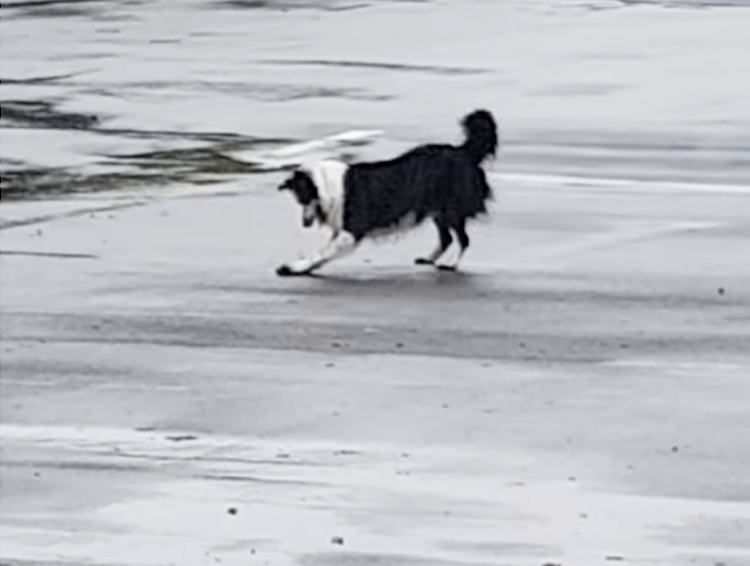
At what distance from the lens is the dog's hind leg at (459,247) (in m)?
14.8

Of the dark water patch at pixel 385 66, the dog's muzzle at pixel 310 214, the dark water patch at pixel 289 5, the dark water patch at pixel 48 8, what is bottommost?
the dog's muzzle at pixel 310 214

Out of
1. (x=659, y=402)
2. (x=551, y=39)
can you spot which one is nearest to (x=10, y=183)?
(x=659, y=402)

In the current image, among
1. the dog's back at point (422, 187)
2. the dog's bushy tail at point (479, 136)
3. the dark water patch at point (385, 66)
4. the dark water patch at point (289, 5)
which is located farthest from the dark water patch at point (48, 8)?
the dog's bushy tail at point (479, 136)

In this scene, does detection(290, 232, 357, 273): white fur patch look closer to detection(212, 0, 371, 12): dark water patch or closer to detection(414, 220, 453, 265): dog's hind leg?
detection(414, 220, 453, 265): dog's hind leg

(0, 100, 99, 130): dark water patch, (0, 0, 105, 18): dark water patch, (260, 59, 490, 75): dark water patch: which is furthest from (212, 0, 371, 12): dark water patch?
(0, 100, 99, 130): dark water patch

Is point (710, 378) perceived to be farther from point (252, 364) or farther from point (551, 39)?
point (551, 39)

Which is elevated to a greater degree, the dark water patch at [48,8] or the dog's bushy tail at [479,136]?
the dog's bushy tail at [479,136]

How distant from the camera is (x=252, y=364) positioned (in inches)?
480

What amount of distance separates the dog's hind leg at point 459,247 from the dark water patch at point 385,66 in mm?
8804

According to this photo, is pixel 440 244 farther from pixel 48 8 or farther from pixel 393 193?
pixel 48 8

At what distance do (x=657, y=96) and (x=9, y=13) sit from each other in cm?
961

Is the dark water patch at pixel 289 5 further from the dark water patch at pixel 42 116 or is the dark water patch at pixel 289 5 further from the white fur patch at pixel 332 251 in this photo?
the white fur patch at pixel 332 251

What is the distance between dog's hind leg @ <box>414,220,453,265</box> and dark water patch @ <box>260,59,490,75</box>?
874 cm

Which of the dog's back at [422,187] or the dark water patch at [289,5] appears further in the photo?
the dark water patch at [289,5]
